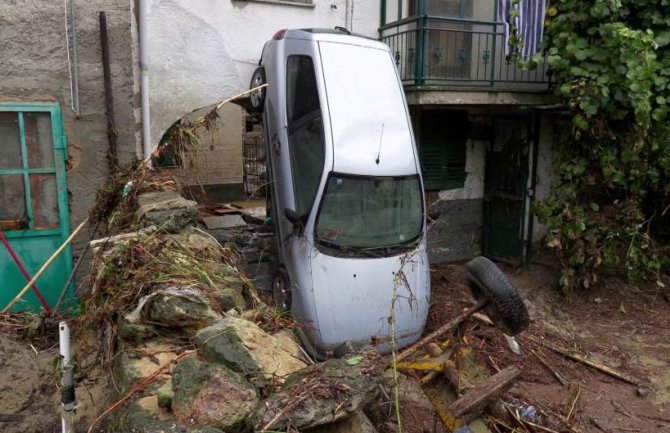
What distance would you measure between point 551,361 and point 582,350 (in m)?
0.54

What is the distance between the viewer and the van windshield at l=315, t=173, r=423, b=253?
5.54 m

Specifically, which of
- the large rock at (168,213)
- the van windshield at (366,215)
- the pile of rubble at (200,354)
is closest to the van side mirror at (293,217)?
the van windshield at (366,215)

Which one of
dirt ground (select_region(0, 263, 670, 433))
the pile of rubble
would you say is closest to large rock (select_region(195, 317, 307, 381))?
the pile of rubble

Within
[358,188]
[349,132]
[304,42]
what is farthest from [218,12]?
[358,188]

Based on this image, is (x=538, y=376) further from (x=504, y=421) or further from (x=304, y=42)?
(x=304, y=42)

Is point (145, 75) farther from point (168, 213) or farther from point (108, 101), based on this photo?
point (168, 213)

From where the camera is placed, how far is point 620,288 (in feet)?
24.7

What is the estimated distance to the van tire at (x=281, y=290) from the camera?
5.88 m

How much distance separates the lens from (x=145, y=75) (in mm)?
6586

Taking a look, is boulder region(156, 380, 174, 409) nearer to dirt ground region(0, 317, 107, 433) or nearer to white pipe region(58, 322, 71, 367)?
white pipe region(58, 322, 71, 367)

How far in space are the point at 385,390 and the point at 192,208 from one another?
8.78 ft

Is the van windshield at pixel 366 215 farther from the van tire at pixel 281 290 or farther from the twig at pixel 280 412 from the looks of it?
the twig at pixel 280 412

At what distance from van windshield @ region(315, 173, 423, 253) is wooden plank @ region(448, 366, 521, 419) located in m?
3.00

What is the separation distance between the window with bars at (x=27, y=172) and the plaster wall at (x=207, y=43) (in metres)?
1.23
